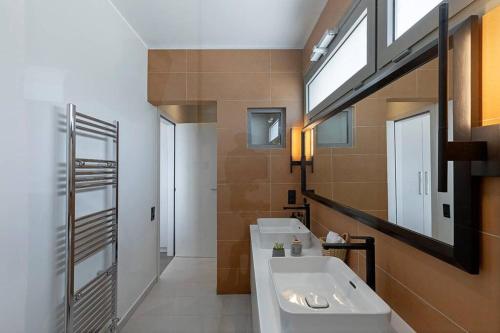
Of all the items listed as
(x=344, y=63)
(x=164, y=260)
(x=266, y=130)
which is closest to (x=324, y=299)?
(x=344, y=63)

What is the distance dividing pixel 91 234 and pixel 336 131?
1.76 metres

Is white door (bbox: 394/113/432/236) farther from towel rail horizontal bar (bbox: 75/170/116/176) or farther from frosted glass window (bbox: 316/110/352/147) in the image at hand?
towel rail horizontal bar (bbox: 75/170/116/176)

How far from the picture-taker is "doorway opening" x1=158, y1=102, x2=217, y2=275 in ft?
13.9

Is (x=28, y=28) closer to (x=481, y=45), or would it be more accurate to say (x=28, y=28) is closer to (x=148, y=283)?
(x=481, y=45)

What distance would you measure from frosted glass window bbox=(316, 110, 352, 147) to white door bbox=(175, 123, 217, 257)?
7.25 feet

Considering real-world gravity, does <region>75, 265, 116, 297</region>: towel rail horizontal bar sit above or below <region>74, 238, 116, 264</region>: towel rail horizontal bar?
below

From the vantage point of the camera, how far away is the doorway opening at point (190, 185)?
13.9ft

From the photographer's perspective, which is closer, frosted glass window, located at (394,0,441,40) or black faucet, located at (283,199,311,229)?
frosted glass window, located at (394,0,441,40)

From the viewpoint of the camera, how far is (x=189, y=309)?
2.78 meters

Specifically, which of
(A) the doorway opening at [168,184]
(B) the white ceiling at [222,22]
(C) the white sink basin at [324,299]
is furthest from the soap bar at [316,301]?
(A) the doorway opening at [168,184]

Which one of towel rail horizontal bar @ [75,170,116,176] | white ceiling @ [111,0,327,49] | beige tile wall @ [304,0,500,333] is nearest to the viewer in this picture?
beige tile wall @ [304,0,500,333]

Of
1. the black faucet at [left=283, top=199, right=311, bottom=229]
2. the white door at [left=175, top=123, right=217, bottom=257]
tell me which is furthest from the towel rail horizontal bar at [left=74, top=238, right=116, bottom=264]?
the white door at [left=175, top=123, right=217, bottom=257]

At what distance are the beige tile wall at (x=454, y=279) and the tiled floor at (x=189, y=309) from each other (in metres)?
1.63

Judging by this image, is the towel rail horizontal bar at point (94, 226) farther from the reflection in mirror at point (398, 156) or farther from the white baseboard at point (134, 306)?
the reflection in mirror at point (398, 156)
